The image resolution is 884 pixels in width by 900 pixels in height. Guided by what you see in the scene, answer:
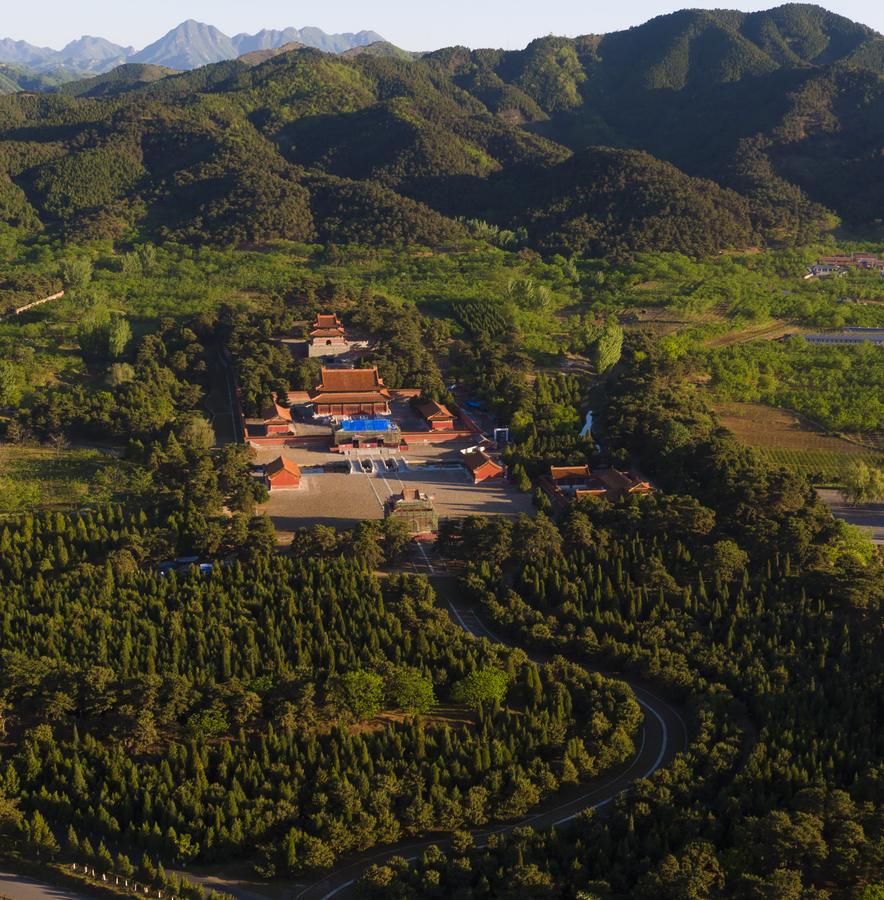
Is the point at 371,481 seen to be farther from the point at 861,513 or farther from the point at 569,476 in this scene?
the point at 861,513

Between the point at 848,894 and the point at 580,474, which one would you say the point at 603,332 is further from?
the point at 848,894

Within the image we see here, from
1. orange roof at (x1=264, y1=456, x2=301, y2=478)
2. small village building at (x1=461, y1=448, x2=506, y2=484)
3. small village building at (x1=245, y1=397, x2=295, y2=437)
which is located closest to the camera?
orange roof at (x1=264, y1=456, x2=301, y2=478)

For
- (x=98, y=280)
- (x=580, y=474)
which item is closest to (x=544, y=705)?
(x=580, y=474)

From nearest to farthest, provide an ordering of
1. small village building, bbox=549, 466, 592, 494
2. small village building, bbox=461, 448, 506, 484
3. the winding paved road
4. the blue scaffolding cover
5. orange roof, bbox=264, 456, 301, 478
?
the winding paved road, small village building, bbox=549, 466, 592, 494, orange roof, bbox=264, 456, 301, 478, small village building, bbox=461, 448, 506, 484, the blue scaffolding cover

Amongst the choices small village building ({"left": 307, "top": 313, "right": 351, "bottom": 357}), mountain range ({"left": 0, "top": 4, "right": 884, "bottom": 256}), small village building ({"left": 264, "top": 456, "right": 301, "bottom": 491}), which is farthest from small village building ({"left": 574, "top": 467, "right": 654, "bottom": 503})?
mountain range ({"left": 0, "top": 4, "right": 884, "bottom": 256})

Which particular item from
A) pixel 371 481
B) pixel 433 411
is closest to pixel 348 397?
pixel 433 411

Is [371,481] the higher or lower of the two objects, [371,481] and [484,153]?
the lower

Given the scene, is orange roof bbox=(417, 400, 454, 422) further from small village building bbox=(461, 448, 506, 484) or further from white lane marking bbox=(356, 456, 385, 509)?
small village building bbox=(461, 448, 506, 484)
